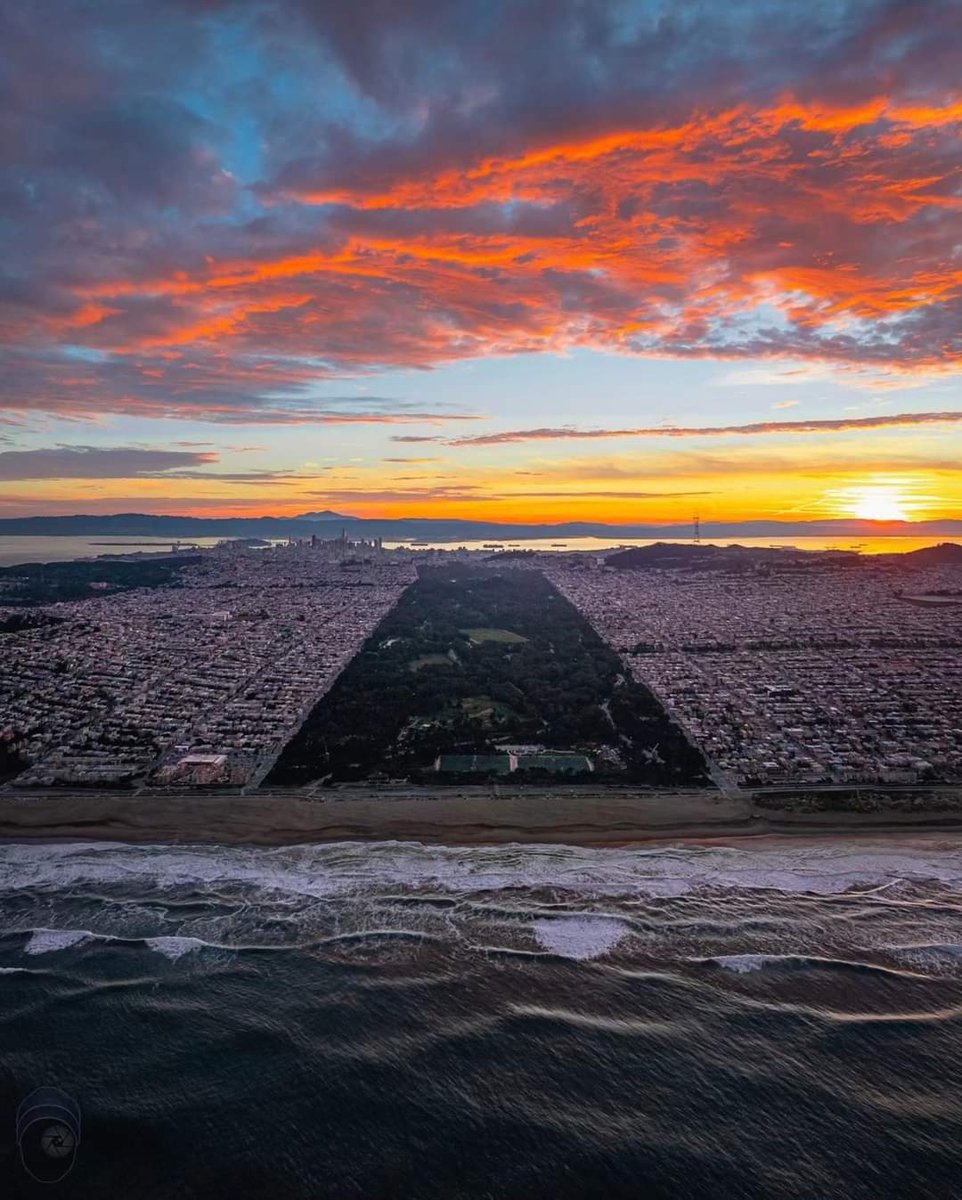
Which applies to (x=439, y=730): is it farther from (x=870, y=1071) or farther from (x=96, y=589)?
(x=96, y=589)

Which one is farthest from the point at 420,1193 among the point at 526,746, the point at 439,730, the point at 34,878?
the point at 439,730

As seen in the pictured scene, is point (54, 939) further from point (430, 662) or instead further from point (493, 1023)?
point (430, 662)

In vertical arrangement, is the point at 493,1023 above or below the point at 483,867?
below

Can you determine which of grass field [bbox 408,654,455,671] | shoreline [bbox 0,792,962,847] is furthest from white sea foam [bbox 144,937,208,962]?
grass field [bbox 408,654,455,671]

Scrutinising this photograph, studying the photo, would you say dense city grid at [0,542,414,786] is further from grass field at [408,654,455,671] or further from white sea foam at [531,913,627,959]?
white sea foam at [531,913,627,959]

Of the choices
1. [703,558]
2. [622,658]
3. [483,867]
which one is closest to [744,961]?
[483,867]

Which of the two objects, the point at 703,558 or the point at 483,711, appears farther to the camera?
the point at 703,558

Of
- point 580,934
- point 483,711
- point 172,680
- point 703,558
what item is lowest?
point 580,934
